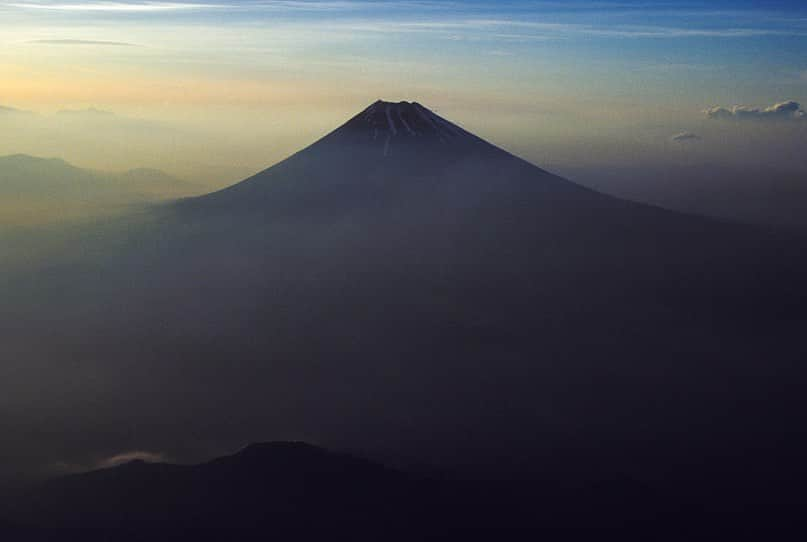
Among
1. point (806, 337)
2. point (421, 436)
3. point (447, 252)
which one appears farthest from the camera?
point (447, 252)

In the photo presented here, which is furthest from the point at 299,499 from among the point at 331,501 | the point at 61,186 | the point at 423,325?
the point at 61,186

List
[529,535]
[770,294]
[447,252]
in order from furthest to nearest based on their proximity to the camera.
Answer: [447,252]
[770,294]
[529,535]

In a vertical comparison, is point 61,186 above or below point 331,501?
above

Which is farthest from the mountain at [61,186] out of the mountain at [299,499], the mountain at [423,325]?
the mountain at [299,499]

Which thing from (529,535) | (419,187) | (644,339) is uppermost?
(419,187)

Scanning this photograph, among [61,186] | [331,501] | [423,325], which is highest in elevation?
[61,186]

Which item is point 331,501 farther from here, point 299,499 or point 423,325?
point 423,325

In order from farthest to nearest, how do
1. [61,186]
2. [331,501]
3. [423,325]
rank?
1. [61,186]
2. [423,325]
3. [331,501]

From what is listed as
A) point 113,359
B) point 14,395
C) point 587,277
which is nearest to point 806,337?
point 587,277

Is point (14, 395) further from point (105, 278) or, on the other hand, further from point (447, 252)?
point (447, 252)
